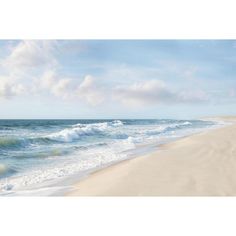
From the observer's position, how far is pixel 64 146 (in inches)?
167

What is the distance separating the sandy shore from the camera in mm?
2977

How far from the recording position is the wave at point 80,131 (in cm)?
373

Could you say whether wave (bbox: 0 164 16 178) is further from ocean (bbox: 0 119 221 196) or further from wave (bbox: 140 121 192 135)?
wave (bbox: 140 121 192 135)

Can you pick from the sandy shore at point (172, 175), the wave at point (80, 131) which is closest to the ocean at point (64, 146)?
the wave at point (80, 131)

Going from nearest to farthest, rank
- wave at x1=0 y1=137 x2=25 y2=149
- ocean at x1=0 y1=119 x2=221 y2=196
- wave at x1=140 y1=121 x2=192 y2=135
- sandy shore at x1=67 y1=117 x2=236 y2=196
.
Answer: sandy shore at x1=67 y1=117 x2=236 y2=196, ocean at x1=0 y1=119 x2=221 y2=196, wave at x1=0 y1=137 x2=25 y2=149, wave at x1=140 y1=121 x2=192 y2=135

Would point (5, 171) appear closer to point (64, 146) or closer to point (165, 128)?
point (64, 146)

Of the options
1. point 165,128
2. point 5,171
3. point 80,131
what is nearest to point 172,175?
point 165,128

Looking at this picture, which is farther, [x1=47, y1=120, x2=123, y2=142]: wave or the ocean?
[x1=47, y1=120, x2=123, y2=142]: wave

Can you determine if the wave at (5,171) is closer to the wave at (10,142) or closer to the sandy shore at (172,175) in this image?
the wave at (10,142)

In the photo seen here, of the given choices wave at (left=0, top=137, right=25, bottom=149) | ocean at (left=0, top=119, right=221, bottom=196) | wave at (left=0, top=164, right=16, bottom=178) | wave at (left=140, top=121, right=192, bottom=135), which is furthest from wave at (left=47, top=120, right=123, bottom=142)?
wave at (left=0, top=164, right=16, bottom=178)

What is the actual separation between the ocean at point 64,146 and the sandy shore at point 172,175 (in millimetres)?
242
